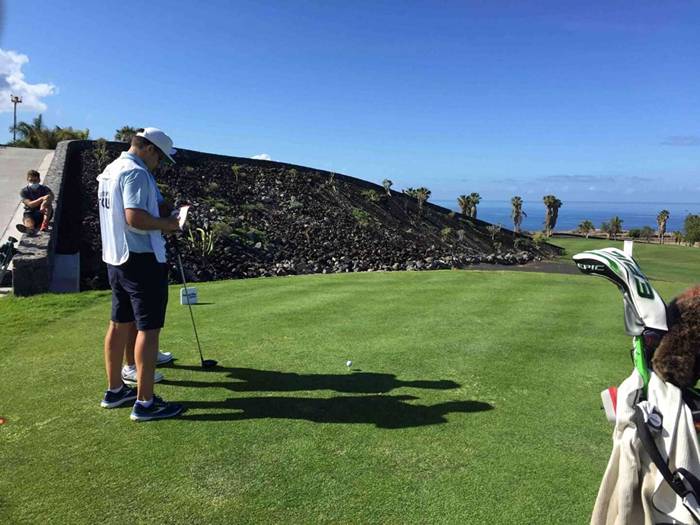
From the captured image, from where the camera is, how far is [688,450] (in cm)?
193

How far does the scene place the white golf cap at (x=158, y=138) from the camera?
4094 mm

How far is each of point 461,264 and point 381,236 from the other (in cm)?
360

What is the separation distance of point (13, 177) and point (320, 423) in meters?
16.9

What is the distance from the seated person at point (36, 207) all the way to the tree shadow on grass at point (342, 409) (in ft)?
26.4

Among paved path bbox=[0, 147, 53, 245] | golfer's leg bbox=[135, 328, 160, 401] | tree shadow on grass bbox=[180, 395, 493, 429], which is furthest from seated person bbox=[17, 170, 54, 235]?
tree shadow on grass bbox=[180, 395, 493, 429]

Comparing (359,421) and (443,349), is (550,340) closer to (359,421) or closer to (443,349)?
(443,349)

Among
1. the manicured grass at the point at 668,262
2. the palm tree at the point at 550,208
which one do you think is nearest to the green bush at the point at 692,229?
the palm tree at the point at 550,208

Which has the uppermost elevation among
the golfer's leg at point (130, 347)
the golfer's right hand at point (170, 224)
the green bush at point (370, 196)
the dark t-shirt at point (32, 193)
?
the green bush at point (370, 196)

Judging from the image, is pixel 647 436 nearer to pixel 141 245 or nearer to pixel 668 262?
pixel 141 245

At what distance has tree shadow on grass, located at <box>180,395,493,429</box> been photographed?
4117mm

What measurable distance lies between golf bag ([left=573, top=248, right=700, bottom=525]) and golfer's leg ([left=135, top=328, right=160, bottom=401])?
10.6ft

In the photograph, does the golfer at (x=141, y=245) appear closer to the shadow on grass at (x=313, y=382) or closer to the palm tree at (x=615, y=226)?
the shadow on grass at (x=313, y=382)

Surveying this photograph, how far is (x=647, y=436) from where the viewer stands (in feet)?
6.40

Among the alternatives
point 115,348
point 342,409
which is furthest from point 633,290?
point 115,348
